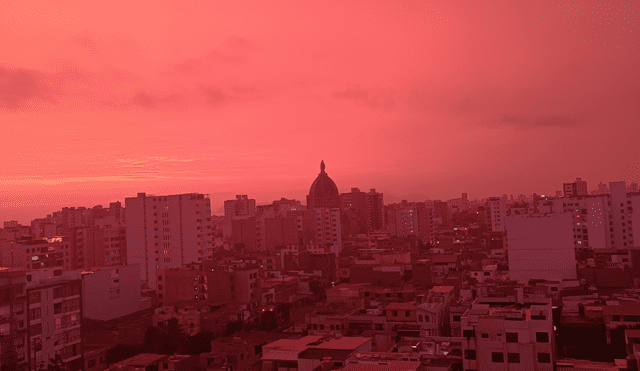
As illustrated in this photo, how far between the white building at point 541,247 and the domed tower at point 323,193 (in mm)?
57960

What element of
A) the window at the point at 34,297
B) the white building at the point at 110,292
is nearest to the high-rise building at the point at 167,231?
the white building at the point at 110,292

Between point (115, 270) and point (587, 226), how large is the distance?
33321 millimetres

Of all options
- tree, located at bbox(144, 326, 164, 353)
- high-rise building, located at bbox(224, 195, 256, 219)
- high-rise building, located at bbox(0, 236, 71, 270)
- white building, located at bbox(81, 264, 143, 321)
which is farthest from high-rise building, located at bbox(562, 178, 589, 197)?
tree, located at bbox(144, 326, 164, 353)

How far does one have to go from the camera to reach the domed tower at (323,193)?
89.2m

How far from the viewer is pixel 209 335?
75.6ft

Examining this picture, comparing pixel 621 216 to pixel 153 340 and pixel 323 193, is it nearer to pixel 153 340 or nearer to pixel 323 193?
pixel 153 340

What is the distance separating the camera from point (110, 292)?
93.4ft

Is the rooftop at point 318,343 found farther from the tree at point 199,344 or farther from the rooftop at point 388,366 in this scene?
the tree at point 199,344

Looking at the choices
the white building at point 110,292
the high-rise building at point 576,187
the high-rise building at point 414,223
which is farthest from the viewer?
the high-rise building at point 414,223

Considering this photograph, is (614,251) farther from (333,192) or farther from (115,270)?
(333,192)

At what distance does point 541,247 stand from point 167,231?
83.5 feet

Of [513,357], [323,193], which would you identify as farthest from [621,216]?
[323,193]

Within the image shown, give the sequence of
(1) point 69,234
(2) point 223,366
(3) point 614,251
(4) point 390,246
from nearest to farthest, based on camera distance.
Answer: (2) point 223,366 < (3) point 614,251 < (1) point 69,234 < (4) point 390,246

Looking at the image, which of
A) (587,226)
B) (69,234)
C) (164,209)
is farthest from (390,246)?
(69,234)
